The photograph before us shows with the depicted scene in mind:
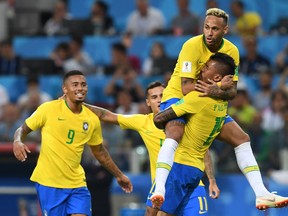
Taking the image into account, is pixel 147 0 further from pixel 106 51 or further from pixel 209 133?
pixel 209 133

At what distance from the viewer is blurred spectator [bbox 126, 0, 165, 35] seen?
67.5ft

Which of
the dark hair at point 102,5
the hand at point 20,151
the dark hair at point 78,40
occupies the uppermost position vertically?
the dark hair at point 102,5

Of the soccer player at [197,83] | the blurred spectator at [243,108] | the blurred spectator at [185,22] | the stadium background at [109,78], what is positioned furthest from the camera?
the blurred spectator at [185,22]

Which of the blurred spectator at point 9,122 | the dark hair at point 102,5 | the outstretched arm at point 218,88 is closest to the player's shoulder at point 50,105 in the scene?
the outstretched arm at point 218,88

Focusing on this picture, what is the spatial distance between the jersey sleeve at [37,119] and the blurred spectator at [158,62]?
6.17 m

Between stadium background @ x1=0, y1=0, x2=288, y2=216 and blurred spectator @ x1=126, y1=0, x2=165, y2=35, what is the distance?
42 cm

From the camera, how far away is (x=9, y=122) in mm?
18391

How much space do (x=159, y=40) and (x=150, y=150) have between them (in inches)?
295

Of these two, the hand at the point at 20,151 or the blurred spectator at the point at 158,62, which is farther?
the blurred spectator at the point at 158,62

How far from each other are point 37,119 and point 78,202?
1.08 m

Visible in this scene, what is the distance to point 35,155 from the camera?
17984 millimetres

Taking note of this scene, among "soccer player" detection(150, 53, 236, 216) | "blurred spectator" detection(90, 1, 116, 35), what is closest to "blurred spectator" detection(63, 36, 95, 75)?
"blurred spectator" detection(90, 1, 116, 35)

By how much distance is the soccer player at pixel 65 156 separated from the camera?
1282cm

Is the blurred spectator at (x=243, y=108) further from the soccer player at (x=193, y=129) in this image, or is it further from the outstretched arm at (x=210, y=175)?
the soccer player at (x=193, y=129)
